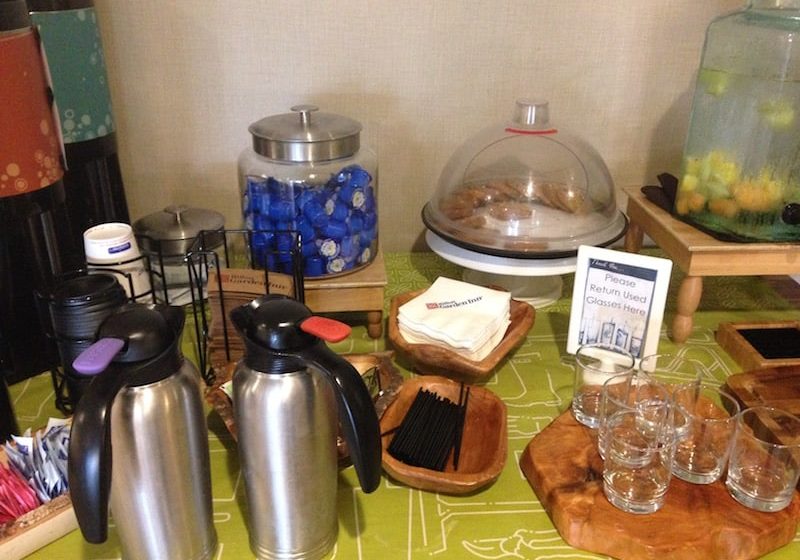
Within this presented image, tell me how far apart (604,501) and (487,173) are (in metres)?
0.66

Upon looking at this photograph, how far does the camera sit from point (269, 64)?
1.25 metres

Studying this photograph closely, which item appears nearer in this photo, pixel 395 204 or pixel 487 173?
pixel 487 173

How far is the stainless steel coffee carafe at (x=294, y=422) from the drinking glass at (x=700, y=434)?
15.5 inches

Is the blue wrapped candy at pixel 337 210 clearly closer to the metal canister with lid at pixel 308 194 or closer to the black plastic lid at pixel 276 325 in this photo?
the metal canister with lid at pixel 308 194

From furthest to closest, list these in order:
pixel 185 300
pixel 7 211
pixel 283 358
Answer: pixel 185 300, pixel 7 211, pixel 283 358

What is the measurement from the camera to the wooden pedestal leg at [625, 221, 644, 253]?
1.24 meters

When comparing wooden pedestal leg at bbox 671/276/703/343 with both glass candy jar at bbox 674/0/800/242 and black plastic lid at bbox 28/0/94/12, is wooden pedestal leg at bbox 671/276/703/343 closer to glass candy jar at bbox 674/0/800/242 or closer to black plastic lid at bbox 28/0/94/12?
glass candy jar at bbox 674/0/800/242

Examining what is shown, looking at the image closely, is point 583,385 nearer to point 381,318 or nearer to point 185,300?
point 381,318

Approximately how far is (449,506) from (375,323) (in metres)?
0.38

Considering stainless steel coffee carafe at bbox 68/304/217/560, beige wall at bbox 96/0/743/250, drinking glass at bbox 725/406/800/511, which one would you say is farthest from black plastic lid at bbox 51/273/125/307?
drinking glass at bbox 725/406/800/511

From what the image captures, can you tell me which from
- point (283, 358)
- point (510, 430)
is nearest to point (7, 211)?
point (283, 358)

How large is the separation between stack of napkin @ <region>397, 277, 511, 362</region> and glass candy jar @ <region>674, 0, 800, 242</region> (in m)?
0.36

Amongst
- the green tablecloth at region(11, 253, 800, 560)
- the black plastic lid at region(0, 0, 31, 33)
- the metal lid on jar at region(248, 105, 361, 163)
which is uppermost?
the black plastic lid at region(0, 0, 31, 33)

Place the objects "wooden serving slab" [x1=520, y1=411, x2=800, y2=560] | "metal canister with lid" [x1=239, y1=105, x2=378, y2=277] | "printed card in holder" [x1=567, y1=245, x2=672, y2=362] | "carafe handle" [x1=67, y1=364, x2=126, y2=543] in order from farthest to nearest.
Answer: "metal canister with lid" [x1=239, y1=105, x2=378, y2=277] < "printed card in holder" [x1=567, y1=245, x2=672, y2=362] < "wooden serving slab" [x1=520, y1=411, x2=800, y2=560] < "carafe handle" [x1=67, y1=364, x2=126, y2=543]
